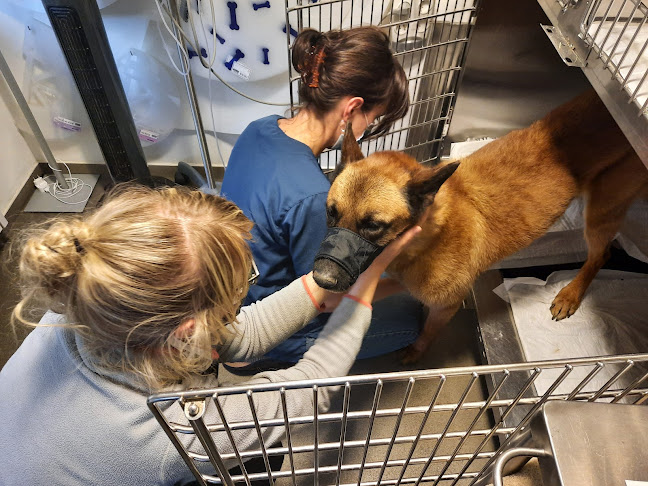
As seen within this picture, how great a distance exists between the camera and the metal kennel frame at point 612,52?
2.56 ft

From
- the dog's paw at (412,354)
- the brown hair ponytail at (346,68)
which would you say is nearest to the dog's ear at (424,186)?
the brown hair ponytail at (346,68)

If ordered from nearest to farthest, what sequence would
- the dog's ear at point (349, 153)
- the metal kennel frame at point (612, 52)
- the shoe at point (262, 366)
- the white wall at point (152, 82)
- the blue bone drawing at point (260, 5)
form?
the metal kennel frame at point (612, 52), the dog's ear at point (349, 153), the shoe at point (262, 366), the blue bone drawing at point (260, 5), the white wall at point (152, 82)

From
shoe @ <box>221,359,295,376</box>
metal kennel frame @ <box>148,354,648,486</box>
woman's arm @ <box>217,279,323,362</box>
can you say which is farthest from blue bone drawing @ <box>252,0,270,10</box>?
metal kennel frame @ <box>148,354,648,486</box>

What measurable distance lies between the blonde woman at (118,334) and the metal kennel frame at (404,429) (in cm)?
7

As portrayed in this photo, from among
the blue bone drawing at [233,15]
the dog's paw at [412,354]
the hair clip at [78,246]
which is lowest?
the dog's paw at [412,354]

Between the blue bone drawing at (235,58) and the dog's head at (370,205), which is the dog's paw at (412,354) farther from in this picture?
the blue bone drawing at (235,58)

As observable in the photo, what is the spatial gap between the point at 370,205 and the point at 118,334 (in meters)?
0.62

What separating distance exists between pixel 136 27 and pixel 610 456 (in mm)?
2079

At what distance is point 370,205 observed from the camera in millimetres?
1064

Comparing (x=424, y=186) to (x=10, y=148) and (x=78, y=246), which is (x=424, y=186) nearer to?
(x=78, y=246)

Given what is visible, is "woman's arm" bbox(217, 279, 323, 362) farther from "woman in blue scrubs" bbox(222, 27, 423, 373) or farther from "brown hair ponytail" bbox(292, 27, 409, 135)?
"brown hair ponytail" bbox(292, 27, 409, 135)

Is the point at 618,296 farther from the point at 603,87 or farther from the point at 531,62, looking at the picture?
the point at 603,87

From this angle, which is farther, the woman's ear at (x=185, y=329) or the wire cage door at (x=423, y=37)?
the wire cage door at (x=423, y=37)

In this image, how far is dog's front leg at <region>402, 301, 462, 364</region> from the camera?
148 centimetres
